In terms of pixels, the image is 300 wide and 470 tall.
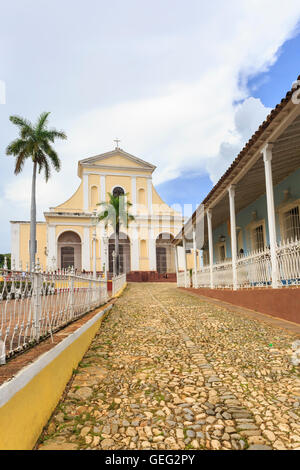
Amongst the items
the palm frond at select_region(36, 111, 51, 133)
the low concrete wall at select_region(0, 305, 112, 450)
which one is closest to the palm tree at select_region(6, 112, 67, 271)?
the palm frond at select_region(36, 111, 51, 133)

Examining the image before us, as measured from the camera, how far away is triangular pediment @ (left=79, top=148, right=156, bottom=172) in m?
30.3

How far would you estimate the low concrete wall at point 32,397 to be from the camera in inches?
64.0

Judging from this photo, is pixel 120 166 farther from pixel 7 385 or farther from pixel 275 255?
pixel 7 385

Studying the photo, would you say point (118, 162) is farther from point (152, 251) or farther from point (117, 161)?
point (152, 251)

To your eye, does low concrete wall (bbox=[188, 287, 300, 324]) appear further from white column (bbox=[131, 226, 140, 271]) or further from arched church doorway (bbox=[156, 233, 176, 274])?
arched church doorway (bbox=[156, 233, 176, 274])

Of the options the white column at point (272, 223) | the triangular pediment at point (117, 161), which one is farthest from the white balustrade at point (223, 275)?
the triangular pediment at point (117, 161)

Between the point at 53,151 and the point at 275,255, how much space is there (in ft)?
61.3

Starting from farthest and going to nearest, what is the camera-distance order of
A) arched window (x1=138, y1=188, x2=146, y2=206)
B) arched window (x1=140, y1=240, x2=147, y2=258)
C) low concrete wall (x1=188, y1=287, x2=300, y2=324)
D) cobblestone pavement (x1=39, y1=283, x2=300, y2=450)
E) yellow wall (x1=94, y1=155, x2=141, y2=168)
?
arched window (x1=138, y1=188, x2=146, y2=206) → yellow wall (x1=94, y1=155, x2=141, y2=168) → arched window (x1=140, y1=240, x2=147, y2=258) → low concrete wall (x1=188, y1=287, x2=300, y2=324) → cobblestone pavement (x1=39, y1=283, x2=300, y2=450)

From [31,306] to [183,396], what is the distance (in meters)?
1.49

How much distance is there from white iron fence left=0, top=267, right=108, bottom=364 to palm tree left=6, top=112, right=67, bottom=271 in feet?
55.6

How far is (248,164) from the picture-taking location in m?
6.90

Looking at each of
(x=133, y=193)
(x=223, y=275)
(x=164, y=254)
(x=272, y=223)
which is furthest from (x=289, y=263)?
(x=133, y=193)

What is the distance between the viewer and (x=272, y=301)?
239 inches

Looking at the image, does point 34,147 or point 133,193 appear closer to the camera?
point 34,147
